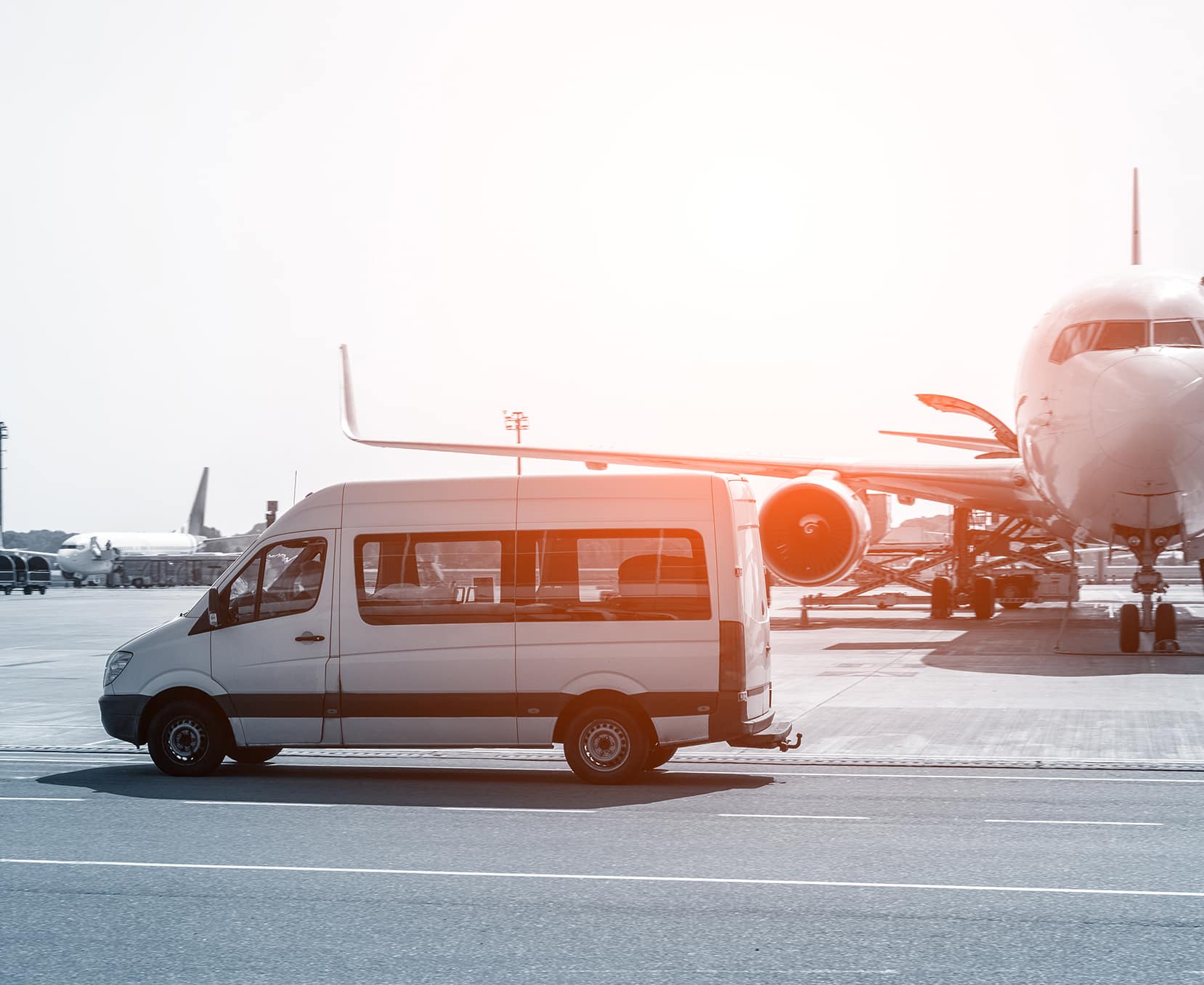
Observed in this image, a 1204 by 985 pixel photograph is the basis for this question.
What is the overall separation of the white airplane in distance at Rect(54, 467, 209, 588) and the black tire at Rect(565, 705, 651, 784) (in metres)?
83.6

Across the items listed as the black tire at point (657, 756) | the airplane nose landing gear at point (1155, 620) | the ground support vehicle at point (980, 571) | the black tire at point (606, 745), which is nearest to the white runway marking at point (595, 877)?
the black tire at point (606, 745)

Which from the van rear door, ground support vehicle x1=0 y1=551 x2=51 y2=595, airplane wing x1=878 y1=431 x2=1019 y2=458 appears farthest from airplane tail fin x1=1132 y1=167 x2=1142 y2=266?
ground support vehicle x1=0 y1=551 x2=51 y2=595

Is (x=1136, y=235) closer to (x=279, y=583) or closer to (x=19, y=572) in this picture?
(x=279, y=583)

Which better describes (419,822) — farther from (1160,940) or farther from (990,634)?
(990,634)

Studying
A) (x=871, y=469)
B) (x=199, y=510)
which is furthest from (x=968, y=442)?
(x=199, y=510)

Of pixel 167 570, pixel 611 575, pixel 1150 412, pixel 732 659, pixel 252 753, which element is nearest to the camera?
pixel 732 659

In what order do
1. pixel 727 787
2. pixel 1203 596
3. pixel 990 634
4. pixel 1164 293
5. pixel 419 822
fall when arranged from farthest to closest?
1. pixel 1203 596
2. pixel 990 634
3. pixel 1164 293
4. pixel 727 787
5. pixel 419 822

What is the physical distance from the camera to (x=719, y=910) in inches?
253

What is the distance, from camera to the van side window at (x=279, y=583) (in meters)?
11.2

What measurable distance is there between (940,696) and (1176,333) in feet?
21.6

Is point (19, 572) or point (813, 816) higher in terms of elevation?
point (19, 572)

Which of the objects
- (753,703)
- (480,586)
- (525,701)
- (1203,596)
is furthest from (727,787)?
(1203,596)

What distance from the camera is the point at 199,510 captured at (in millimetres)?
118688

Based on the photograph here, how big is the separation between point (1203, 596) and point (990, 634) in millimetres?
23429
